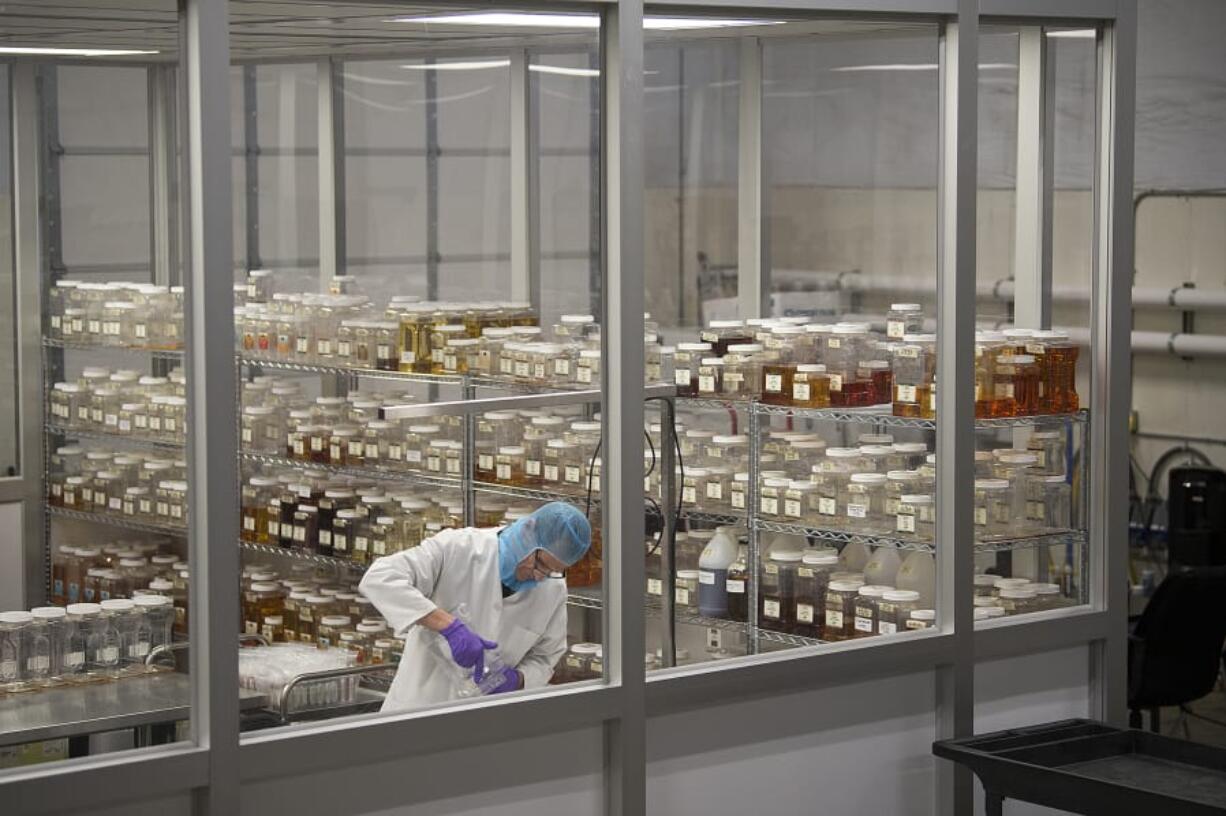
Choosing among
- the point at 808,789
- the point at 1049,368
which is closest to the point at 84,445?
the point at 808,789

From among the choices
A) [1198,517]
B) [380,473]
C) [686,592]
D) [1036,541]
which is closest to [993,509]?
[1036,541]

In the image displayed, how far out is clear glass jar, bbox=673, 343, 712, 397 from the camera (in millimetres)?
4184

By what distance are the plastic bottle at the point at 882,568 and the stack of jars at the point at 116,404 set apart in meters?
1.75

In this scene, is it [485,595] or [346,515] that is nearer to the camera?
[485,595]

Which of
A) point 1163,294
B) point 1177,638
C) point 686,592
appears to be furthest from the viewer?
point 1163,294

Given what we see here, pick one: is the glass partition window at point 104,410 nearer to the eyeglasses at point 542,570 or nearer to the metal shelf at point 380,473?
the metal shelf at point 380,473

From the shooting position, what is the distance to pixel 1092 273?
447 cm

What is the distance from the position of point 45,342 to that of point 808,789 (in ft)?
6.65

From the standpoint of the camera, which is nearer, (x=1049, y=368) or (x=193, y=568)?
(x=193, y=568)

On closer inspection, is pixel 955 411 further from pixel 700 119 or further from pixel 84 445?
pixel 700 119

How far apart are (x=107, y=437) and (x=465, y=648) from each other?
0.94 meters

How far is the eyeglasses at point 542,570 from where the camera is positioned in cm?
374

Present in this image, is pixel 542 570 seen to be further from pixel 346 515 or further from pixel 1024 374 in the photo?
pixel 1024 374

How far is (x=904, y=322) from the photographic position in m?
4.29
